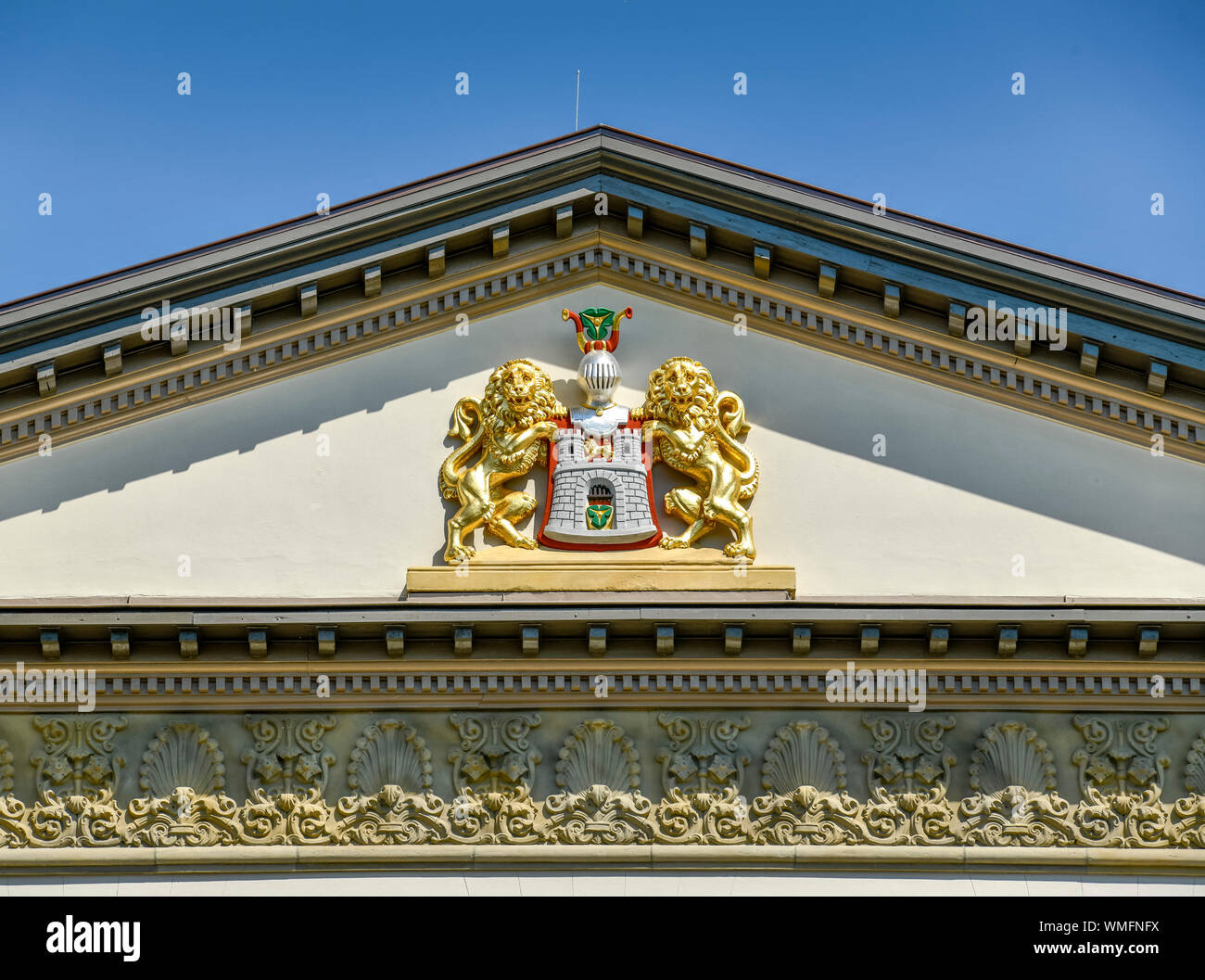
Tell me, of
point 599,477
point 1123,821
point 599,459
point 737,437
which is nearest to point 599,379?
point 599,459

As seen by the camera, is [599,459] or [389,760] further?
[599,459]

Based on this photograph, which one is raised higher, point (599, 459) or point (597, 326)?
point (597, 326)

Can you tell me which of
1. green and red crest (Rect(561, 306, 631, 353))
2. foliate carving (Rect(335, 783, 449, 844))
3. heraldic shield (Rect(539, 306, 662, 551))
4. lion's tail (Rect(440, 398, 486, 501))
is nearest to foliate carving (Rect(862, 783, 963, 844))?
heraldic shield (Rect(539, 306, 662, 551))

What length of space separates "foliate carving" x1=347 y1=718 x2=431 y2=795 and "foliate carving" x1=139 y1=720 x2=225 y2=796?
1.10 m

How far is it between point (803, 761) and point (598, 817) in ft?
5.62

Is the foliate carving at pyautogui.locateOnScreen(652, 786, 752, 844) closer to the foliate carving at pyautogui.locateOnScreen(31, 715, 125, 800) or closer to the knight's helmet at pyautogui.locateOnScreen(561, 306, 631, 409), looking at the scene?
the knight's helmet at pyautogui.locateOnScreen(561, 306, 631, 409)

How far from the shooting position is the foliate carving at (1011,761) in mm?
16797

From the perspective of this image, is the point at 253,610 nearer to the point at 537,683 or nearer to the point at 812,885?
the point at 537,683

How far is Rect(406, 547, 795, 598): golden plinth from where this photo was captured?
17.4 m

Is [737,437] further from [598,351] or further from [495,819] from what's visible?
[495,819]

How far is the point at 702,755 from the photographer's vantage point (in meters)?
16.9

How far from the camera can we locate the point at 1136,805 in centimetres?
1670

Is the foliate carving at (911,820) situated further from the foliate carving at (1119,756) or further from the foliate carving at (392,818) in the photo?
the foliate carving at (392,818)

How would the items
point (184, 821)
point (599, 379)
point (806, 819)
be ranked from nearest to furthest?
1. point (806, 819)
2. point (184, 821)
3. point (599, 379)
